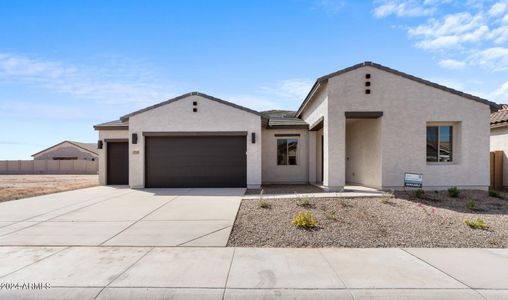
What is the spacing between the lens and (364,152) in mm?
12672

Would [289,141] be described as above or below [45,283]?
above

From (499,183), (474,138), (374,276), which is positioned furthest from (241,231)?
(499,183)

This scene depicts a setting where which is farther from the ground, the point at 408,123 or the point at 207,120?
the point at 207,120

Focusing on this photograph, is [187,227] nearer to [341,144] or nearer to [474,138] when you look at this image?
[341,144]

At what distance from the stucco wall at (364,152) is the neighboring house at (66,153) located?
41.7m

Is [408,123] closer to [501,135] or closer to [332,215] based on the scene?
[332,215]

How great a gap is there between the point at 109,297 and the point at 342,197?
769 centimetres

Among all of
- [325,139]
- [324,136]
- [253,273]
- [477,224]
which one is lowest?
[253,273]

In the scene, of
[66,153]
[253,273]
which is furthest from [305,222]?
[66,153]

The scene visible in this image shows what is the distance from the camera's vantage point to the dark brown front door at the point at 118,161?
15.6 m

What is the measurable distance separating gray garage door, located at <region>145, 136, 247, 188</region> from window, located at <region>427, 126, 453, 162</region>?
7.83 m

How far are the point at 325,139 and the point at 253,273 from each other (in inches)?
314

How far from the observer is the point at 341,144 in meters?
11.0

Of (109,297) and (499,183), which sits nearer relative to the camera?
(109,297)
